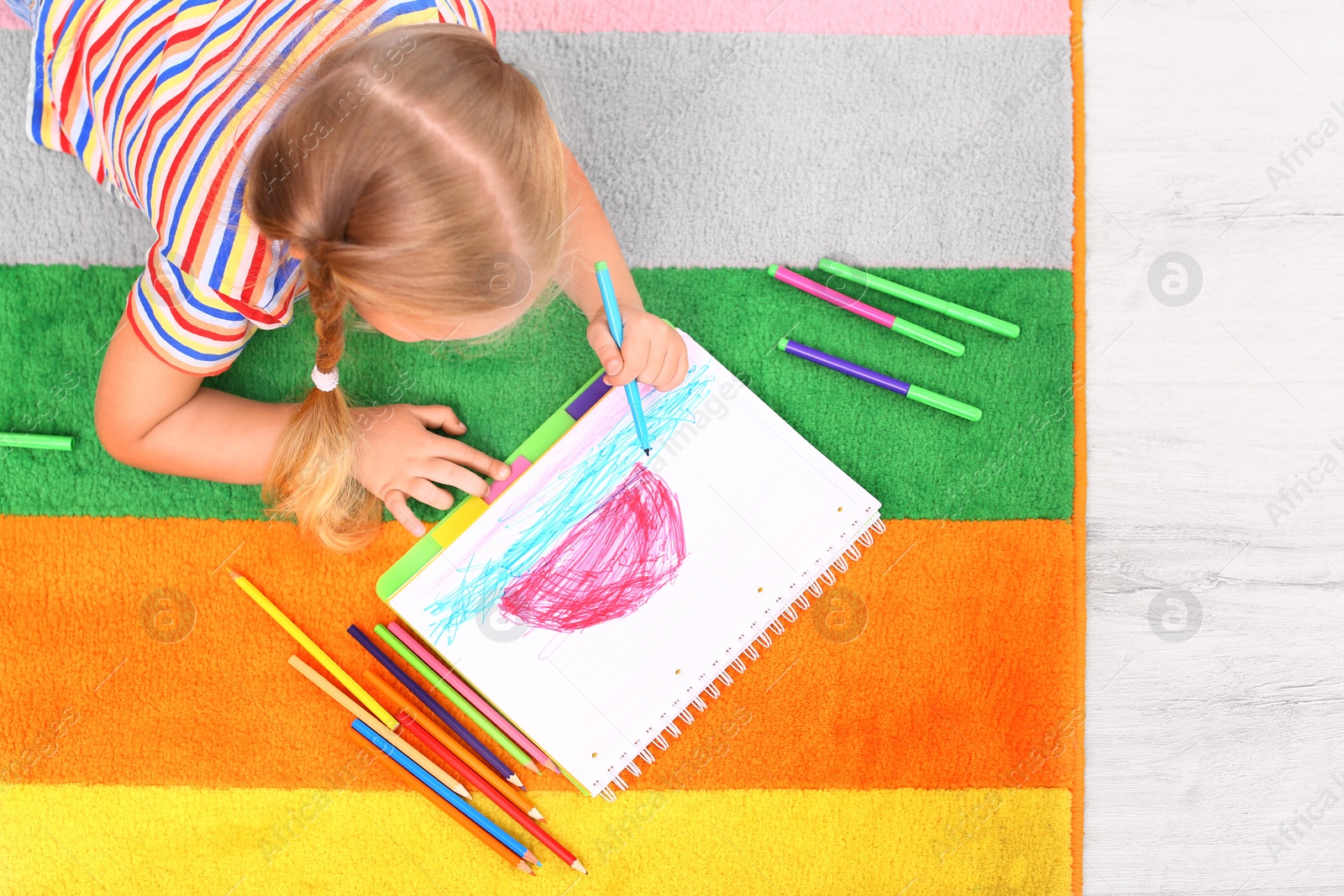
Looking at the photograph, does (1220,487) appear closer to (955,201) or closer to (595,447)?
(955,201)

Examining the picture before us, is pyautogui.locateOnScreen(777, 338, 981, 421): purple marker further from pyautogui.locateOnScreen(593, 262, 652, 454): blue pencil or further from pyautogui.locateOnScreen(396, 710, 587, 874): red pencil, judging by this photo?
pyautogui.locateOnScreen(396, 710, 587, 874): red pencil

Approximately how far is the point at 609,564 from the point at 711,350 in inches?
7.8

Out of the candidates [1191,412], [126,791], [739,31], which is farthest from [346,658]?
[1191,412]

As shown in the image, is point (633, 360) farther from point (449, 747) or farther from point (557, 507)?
point (449, 747)

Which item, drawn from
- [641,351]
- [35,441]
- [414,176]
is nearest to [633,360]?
[641,351]

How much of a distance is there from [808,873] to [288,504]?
19.9 inches

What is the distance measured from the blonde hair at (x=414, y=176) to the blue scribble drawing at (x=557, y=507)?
0.22 m

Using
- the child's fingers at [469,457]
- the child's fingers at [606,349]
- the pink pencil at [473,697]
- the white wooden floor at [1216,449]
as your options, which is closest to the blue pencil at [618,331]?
the child's fingers at [606,349]

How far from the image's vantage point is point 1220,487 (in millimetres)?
761

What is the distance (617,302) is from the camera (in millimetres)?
683

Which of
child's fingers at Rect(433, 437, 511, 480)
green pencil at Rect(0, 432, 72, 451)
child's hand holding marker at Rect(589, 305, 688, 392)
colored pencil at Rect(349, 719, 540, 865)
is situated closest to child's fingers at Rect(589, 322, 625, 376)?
child's hand holding marker at Rect(589, 305, 688, 392)

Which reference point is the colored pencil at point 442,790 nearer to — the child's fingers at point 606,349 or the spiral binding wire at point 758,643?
the spiral binding wire at point 758,643

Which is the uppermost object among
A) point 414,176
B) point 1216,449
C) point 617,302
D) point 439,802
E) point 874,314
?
point 414,176

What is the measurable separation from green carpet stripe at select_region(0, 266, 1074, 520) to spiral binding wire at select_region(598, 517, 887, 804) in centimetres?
5
